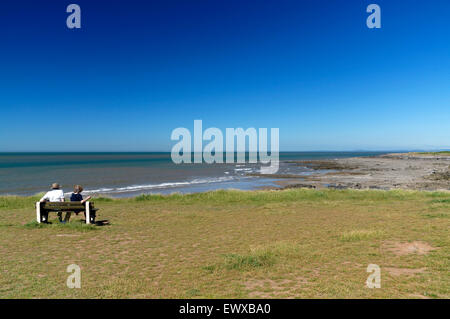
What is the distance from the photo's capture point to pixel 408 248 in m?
7.33

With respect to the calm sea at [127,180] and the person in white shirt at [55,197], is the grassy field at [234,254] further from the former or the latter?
the calm sea at [127,180]

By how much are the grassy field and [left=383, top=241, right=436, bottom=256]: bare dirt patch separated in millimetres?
24

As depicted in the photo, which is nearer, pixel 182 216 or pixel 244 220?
pixel 244 220

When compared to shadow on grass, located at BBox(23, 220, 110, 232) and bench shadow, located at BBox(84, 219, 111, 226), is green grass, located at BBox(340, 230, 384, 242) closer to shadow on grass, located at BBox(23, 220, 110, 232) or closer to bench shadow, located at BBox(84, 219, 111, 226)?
shadow on grass, located at BBox(23, 220, 110, 232)

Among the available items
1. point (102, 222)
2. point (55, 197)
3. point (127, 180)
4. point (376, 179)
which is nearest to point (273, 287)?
point (102, 222)

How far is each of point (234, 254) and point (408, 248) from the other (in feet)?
14.8

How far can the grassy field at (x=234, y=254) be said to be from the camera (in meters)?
5.08

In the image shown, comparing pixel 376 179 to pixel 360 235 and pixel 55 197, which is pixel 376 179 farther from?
pixel 55 197

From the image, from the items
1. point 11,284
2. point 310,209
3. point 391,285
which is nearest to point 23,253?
point 11,284

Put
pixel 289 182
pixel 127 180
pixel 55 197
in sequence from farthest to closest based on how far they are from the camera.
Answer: pixel 127 180 → pixel 289 182 → pixel 55 197

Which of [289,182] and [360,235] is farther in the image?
[289,182]

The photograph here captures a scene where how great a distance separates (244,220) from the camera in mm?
11773
